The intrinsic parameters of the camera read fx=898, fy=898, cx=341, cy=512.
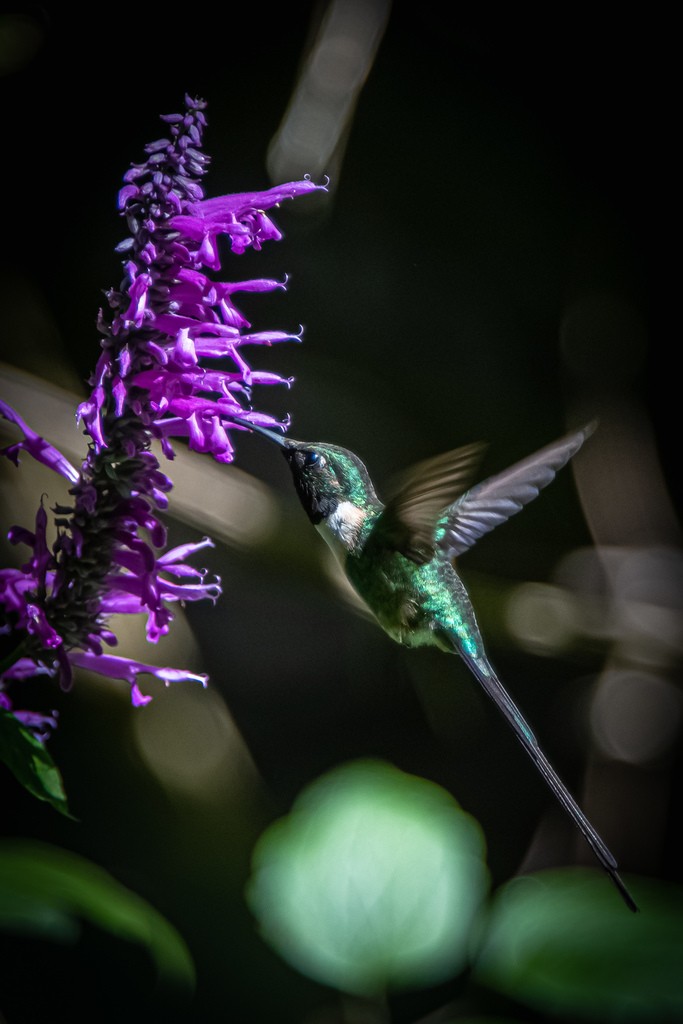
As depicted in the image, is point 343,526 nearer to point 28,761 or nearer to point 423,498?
point 423,498

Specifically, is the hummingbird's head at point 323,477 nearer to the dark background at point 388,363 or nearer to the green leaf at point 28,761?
the green leaf at point 28,761

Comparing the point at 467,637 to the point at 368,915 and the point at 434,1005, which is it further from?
the point at 434,1005

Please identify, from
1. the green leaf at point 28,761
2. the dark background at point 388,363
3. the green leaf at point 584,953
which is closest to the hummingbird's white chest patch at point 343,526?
the green leaf at point 28,761

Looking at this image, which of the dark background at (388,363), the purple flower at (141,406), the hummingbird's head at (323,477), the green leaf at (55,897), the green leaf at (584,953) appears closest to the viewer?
the purple flower at (141,406)

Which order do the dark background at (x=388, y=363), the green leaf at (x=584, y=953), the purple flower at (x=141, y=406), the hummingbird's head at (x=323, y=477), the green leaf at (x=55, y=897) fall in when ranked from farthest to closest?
1. the dark background at (x=388, y=363)
2. the green leaf at (x=584, y=953)
3. the hummingbird's head at (x=323, y=477)
4. the green leaf at (x=55, y=897)
5. the purple flower at (x=141, y=406)

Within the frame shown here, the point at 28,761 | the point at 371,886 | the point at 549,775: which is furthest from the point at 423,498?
the point at 371,886

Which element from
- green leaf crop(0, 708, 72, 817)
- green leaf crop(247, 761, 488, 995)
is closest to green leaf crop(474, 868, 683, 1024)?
green leaf crop(247, 761, 488, 995)

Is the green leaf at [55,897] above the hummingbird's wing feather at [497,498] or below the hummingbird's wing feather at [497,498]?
below

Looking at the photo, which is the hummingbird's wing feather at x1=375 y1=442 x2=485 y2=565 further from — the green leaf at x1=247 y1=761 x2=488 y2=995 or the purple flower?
the green leaf at x1=247 y1=761 x2=488 y2=995
